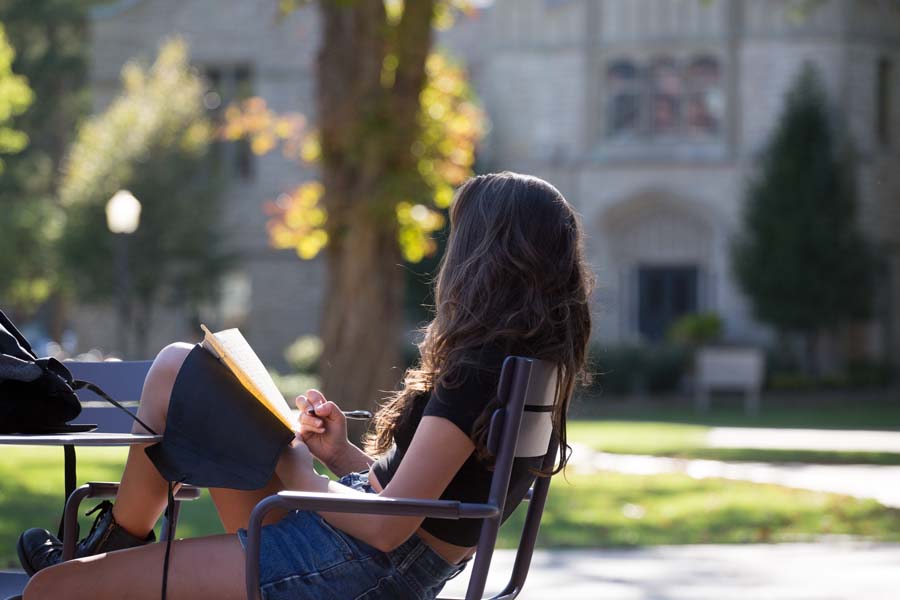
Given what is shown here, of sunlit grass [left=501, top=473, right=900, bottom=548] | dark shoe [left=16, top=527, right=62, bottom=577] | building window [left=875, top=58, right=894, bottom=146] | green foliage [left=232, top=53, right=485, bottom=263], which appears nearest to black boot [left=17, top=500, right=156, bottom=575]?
dark shoe [left=16, top=527, right=62, bottom=577]

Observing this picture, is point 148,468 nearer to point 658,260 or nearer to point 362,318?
point 362,318

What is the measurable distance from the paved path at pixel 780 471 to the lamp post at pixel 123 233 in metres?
9.27

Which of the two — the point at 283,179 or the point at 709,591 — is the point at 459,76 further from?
the point at 283,179

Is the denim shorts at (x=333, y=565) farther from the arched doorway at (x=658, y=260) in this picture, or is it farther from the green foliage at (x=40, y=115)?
the green foliage at (x=40, y=115)

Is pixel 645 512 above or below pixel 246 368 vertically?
below

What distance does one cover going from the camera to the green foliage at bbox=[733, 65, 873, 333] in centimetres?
3009

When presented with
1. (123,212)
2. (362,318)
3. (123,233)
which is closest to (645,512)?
(362,318)

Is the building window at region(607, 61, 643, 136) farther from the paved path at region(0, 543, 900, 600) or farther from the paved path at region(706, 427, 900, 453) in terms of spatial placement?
the paved path at region(0, 543, 900, 600)

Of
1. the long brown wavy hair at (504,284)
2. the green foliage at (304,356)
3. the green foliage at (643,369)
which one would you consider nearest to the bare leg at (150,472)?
the long brown wavy hair at (504,284)

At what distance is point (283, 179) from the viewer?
1342 inches

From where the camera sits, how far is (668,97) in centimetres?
3180

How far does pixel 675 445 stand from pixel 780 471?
12.6ft

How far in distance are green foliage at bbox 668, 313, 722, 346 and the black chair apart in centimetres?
2741

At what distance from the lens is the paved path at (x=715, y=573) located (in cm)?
596
